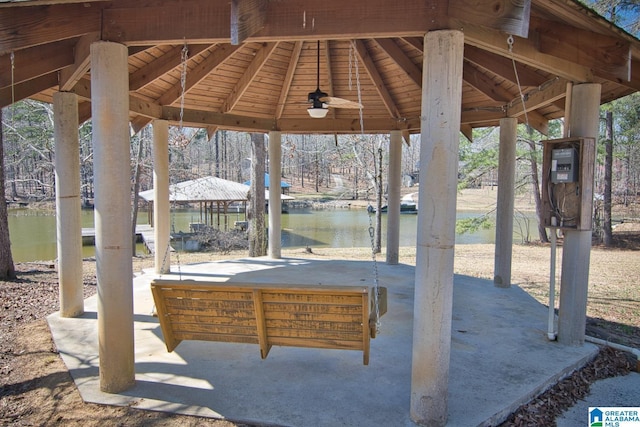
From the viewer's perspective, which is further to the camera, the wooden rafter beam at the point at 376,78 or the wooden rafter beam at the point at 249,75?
the wooden rafter beam at the point at 376,78

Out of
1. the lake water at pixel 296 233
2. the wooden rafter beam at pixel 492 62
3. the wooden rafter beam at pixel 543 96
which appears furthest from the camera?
the lake water at pixel 296 233

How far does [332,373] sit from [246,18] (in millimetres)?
3048

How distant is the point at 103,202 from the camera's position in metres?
3.49

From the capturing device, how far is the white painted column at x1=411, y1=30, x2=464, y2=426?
3.05 meters

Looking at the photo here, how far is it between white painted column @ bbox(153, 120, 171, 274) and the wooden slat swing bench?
14.2 feet

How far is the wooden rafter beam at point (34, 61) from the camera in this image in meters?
4.30

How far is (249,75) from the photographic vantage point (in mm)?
6957

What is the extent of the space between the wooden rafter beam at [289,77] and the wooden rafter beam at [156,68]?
1716mm

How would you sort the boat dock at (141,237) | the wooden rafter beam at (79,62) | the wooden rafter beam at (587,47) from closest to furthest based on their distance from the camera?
the wooden rafter beam at (587,47) → the wooden rafter beam at (79,62) → the boat dock at (141,237)

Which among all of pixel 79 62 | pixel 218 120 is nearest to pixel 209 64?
pixel 79 62

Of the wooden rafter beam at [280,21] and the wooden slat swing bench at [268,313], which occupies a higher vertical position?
the wooden rafter beam at [280,21]

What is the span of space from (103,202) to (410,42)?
4.09 meters

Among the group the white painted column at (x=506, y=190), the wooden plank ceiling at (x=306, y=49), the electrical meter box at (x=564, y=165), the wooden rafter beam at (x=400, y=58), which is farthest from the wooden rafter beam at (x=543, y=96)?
the wooden rafter beam at (x=400, y=58)

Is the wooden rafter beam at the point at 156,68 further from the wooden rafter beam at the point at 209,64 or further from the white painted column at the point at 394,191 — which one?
the white painted column at the point at 394,191
